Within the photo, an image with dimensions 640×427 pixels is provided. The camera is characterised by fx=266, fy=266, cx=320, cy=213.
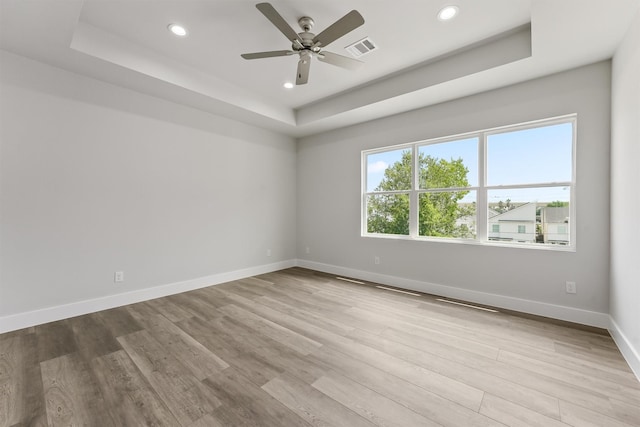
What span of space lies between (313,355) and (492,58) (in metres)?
3.46

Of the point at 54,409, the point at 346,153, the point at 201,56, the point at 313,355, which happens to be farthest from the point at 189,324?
the point at 346,153

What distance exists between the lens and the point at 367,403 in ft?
5.45

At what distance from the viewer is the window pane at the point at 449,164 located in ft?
12.0

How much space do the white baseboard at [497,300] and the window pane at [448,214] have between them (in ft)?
2.48

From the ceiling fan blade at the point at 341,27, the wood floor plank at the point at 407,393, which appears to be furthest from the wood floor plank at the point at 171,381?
the ceiling fan blade at the point at 341,27

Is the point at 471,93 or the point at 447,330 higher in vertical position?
the point at 471,93

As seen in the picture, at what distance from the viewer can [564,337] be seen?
2506 millimetres

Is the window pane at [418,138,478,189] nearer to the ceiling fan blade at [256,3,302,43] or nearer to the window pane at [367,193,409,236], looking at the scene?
the window pane at [367,193,409,236]

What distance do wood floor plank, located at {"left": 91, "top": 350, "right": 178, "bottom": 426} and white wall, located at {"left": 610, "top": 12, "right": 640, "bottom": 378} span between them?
3.26 meters

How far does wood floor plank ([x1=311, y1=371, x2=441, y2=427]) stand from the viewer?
1.52 meters

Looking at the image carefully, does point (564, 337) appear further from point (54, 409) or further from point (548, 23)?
point (54, 409)

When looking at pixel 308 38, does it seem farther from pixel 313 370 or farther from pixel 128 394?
pixel 128 394

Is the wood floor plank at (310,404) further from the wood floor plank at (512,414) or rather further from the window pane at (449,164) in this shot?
the window pane at (449,164)

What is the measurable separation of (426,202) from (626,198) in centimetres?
205
